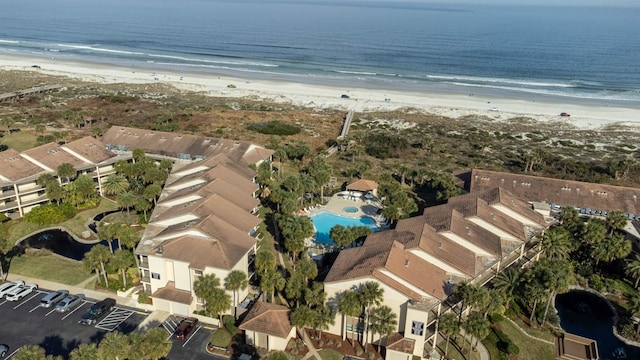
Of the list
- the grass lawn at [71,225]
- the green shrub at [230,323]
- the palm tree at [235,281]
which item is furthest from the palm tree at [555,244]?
the grass lawn at [71,225]

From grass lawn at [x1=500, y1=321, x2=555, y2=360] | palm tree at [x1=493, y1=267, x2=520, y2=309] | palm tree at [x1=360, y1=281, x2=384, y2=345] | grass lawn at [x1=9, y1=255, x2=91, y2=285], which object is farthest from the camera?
grass lawn at [x1=9, y1=255, x2=91, y2=285]

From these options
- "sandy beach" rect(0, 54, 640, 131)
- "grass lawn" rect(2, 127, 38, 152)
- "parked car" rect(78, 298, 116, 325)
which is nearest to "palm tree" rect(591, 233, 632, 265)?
"parked car" rect(78, 298, 116, 325)

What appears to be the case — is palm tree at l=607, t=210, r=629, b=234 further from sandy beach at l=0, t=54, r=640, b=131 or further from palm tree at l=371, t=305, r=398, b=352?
sandy beach at l=0, t=54, r=640, b=131

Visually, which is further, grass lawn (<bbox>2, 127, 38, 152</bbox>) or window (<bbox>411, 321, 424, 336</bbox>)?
grass lawn (<bbox>2, 127, 38, 152</bbox>)

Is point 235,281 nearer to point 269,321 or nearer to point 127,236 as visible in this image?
point 269,321

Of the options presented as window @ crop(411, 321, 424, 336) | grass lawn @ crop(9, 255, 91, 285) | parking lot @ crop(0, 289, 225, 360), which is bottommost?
parking lot @ crop(0, 289, 225, 360)

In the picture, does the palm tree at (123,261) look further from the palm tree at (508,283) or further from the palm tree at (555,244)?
the palm tree at (555,244)
